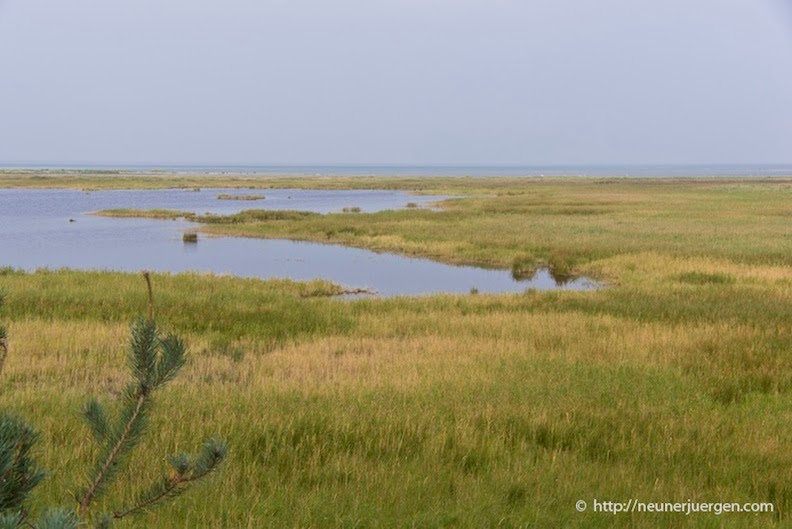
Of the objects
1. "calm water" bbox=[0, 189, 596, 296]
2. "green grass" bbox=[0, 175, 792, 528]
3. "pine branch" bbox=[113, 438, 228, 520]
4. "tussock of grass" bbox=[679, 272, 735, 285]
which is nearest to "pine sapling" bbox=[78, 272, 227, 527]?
"pine branch" bbox=[113, 438, 228, 520]

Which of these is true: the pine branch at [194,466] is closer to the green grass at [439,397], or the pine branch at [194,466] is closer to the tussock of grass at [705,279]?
the green grass at [439,397]

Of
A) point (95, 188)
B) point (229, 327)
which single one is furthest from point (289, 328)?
point (95, 188)

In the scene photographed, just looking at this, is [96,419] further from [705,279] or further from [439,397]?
[705,279]

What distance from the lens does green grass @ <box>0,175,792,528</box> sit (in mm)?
5633

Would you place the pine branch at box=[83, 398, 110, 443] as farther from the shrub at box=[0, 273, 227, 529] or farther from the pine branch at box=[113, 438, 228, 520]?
the pine branch at box=[113, 438, 228, 520]

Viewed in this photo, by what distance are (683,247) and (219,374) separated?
2774 cm

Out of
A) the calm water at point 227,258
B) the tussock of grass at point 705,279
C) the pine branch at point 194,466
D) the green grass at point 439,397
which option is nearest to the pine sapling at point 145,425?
the pine branch at point 194,466

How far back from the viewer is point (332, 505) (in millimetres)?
5355

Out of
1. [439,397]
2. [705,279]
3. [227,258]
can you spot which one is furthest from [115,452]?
[227,258]

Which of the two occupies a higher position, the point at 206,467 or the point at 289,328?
the point at 206,467

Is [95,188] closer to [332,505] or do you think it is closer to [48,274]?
[48,274]

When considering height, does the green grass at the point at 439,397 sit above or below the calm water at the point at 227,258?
above

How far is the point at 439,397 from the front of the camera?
8.93 metres

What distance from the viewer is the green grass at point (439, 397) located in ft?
18.5
